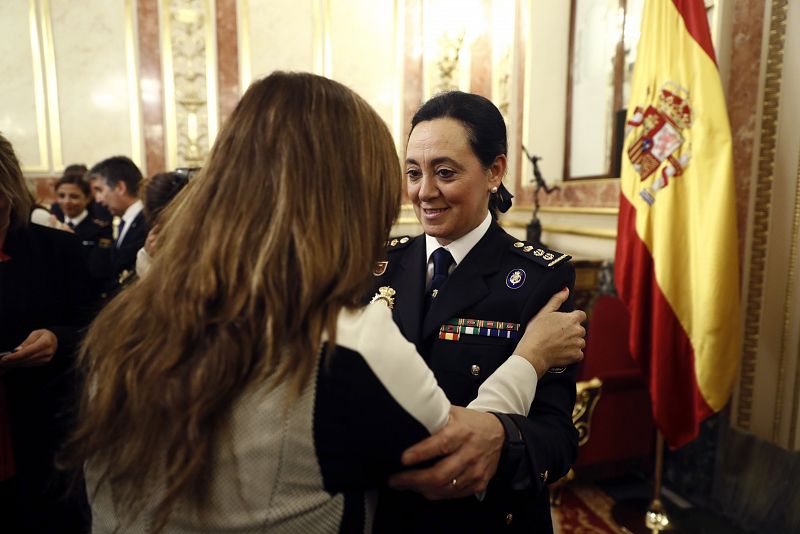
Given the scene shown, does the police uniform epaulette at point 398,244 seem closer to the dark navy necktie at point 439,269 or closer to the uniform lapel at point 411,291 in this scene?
the uniform lapel at point 411,291

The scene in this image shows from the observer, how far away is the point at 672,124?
215cm

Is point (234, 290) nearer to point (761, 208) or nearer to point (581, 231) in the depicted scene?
point (761, 208)

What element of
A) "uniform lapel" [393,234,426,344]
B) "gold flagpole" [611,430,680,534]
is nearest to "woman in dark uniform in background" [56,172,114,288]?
"uniform lapel" [393,234,426,344]

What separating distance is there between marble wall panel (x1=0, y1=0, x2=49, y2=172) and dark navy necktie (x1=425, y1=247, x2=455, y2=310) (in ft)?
15.8

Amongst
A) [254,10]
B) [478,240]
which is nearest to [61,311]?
[478,240]

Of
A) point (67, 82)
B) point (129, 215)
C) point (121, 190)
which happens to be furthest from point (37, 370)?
point (67, 82)

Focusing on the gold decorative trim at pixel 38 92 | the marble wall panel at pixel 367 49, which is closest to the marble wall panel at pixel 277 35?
the marble wall panel at pixel 367 49

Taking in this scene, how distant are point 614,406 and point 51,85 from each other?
5232mm

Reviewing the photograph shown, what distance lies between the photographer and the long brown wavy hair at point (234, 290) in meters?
0.65

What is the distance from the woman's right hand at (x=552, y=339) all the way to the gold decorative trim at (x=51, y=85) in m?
5.08

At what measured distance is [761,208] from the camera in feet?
7.26

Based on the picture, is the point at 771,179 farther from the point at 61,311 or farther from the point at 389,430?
the point at 61,311

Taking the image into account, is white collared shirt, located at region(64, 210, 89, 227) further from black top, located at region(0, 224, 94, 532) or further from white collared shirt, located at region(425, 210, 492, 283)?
white collared shirt, located at region(425, 210, 492, 283)

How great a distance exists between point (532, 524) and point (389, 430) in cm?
69
